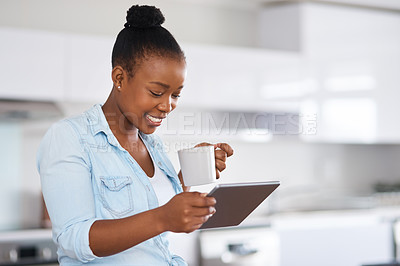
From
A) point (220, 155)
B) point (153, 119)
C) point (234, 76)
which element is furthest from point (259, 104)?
point (153, 119)

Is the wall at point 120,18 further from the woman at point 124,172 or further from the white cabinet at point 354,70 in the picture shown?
the woman at point 124,172

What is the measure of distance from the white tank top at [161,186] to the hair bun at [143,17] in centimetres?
33

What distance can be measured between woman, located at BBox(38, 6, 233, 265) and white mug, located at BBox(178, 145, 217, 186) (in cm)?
5

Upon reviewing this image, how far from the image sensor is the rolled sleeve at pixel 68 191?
3.61 ft

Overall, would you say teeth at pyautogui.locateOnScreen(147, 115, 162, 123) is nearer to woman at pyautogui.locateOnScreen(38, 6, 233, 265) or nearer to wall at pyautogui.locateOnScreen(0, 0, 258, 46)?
woman at pyautogui.locateOnScreen(38, 6, 233, 265)

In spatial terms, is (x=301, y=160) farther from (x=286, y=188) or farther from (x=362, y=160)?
(x=362, y=160)

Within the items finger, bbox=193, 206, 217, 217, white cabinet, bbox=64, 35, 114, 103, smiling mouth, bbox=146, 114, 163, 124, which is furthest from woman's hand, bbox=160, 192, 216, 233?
white cabinet, bbox=64, 35, 114, 103

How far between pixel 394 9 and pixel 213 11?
1430 mm

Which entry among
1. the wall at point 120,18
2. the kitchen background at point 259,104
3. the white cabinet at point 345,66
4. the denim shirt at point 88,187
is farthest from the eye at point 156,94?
the white cabinet at point 345,66

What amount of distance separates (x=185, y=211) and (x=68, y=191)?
0.24 metres

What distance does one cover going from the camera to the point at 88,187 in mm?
1145

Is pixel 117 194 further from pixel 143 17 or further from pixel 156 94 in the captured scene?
pixel 143 17

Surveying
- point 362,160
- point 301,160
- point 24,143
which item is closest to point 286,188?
point 301,160

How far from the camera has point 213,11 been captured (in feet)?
14.1
